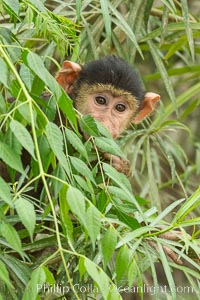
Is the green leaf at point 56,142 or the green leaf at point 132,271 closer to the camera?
the green leaf at point 56,142

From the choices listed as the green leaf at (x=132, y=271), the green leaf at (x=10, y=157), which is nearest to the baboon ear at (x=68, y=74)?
the green leaf at (x=132, y=271)

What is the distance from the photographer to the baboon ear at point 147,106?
397 centimetres

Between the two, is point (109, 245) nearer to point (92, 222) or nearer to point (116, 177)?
point (92, 222)

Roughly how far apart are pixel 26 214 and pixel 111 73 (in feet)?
7.01

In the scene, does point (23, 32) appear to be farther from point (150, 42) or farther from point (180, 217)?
point (180, 217)

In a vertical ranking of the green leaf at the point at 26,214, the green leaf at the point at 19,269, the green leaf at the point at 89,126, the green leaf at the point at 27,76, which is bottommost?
the green leaf at the point at 19,269

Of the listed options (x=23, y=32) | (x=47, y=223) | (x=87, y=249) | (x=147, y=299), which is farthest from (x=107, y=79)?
(x=147, y=299)

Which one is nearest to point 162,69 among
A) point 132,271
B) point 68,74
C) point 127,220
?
point 68,74

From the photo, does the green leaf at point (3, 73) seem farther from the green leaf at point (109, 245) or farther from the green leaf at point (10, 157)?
the green leaf at point (109, 245)

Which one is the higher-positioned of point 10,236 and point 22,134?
point 22,134

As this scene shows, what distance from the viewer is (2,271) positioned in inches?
64.4

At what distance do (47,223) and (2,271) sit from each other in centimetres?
133

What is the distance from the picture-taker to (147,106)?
158 inches

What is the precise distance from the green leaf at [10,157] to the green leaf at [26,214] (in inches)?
2.9
